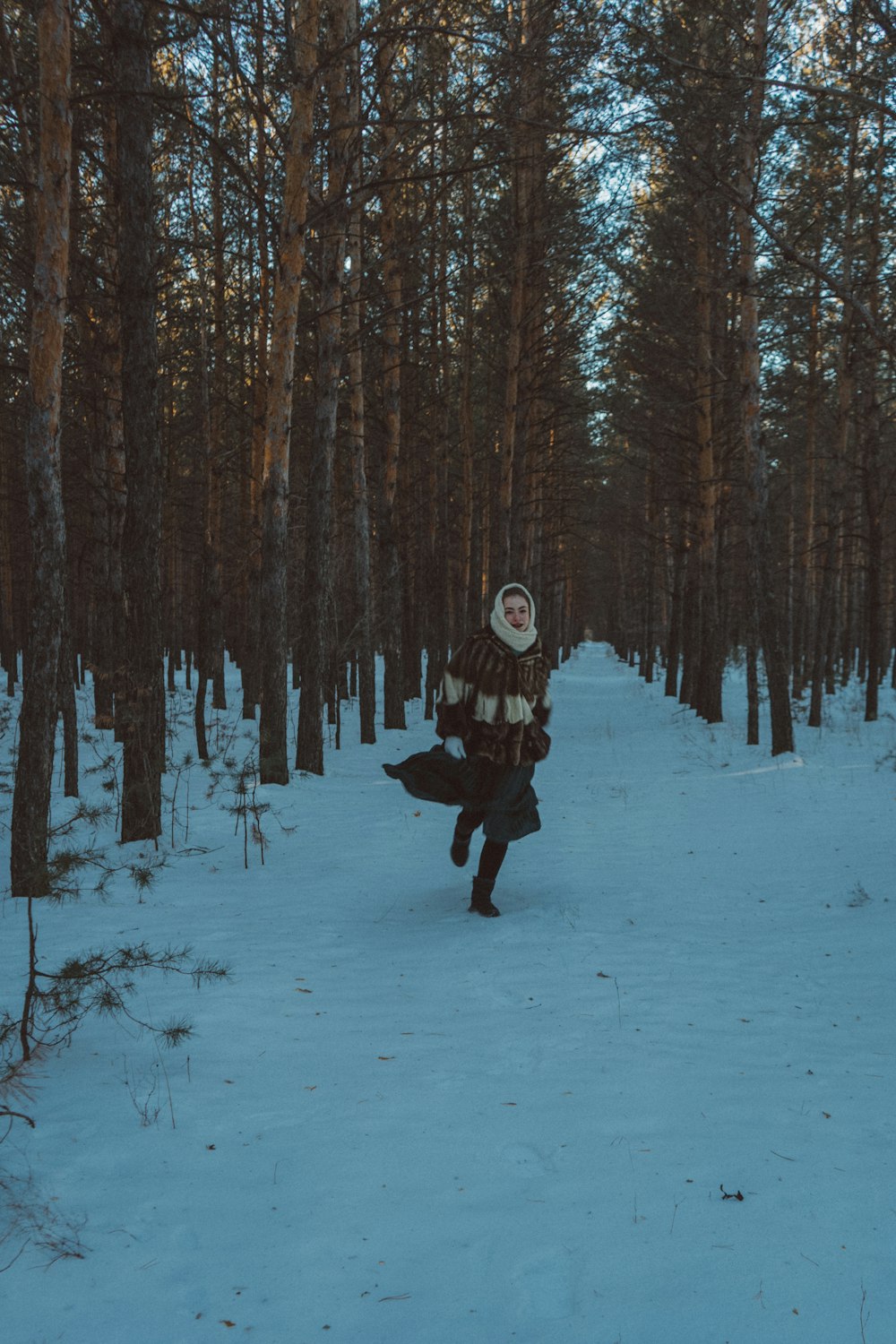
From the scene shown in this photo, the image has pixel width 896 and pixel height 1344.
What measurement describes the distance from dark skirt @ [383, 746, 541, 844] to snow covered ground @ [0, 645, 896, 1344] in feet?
1.99

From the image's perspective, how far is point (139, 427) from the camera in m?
7.08

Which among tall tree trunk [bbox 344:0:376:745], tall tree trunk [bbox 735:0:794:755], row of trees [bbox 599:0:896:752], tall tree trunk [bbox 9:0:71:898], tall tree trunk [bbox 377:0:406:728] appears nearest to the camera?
tall tree trunk [bbox 9:0:71:898]

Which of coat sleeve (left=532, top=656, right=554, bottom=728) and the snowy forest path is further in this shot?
coat sleeve (left=532, top=656, right=554, bottom=728)

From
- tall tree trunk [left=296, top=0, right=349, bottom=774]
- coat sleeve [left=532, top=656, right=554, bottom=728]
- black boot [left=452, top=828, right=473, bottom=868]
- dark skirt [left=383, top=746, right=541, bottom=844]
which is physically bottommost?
black boot [left=452, top=828, right=473, bottom=868]

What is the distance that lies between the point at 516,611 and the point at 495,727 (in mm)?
762

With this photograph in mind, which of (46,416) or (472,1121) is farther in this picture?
(46,416)

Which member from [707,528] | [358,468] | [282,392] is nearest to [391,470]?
[358,468]

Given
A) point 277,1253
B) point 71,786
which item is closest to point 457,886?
point 277,1253

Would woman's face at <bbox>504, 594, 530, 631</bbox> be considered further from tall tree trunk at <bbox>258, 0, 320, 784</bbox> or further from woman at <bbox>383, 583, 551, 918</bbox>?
tall tree trunk at <bbox>258, 0, 320, 784</bbox>

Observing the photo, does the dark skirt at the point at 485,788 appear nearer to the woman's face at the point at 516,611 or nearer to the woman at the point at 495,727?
the woman at the point at 495,727

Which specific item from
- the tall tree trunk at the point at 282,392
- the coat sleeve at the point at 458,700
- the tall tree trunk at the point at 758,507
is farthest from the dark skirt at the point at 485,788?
the tall tree trunk at the point at 758,507

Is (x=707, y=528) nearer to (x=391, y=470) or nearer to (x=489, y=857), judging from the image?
(x=391, y=470)

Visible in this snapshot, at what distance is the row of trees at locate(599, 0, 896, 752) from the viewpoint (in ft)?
25.5

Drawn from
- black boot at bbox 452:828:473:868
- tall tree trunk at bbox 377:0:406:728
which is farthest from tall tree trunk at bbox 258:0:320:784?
tall tree trunk at bbox 377:0:406:728
